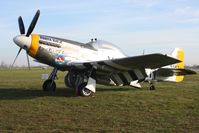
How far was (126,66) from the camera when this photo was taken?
10922mm

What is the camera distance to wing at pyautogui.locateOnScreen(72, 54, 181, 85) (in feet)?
32.9

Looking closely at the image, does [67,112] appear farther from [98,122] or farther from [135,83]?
[135,83]

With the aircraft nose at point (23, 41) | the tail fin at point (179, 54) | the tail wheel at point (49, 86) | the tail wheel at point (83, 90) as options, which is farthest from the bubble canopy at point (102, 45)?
the tail fin at point (179, 54)

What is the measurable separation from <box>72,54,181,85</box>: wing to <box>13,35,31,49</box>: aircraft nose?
73.4 inches

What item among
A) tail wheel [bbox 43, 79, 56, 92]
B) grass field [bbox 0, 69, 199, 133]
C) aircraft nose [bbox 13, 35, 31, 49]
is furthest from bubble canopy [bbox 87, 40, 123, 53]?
grass field [bbox 0, 69, 199, 133]

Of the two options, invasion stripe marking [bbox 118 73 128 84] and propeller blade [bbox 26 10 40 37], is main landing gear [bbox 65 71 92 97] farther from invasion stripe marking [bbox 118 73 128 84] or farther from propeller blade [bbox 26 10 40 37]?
propeller blade [bbox 26 10 40 37]

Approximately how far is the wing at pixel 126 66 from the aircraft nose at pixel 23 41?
73.4 inches

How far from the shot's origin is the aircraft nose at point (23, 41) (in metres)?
10.1

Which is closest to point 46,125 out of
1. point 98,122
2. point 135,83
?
point 98,122

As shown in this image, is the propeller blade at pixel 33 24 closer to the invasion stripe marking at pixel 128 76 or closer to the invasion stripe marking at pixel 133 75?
the invasion stripe marking at pixel 128 76

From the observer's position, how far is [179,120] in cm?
596

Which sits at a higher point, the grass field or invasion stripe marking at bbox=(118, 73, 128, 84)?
invasion stripe marking at bbox=(118, 73, 128, 84)

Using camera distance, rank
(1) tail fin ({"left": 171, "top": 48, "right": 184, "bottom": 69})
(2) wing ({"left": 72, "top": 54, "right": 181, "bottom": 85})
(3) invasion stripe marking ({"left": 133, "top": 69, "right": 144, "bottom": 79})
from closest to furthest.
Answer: (2) wing ({"left": 72, "top": 54, "right": 181, "bottom": 85})
(3) invasion stripe marking ({"left": 133, "top": 69, "right": 144, "bottom": 79})
(1) tail fin ({"left": 171, "top": 48, "right": 184, "bottom": 69})

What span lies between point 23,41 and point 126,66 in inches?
154
